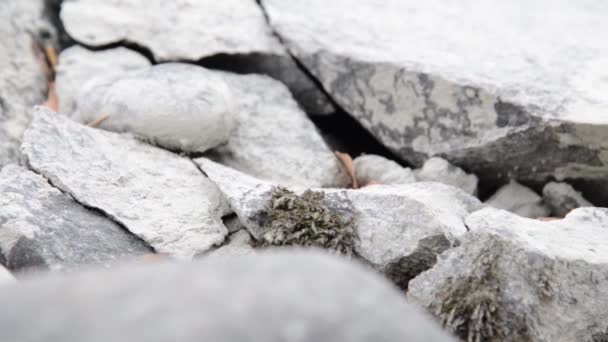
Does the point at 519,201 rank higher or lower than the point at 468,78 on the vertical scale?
lower

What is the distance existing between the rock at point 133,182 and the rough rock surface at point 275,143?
382 millimetres

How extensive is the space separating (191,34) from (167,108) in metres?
0.92

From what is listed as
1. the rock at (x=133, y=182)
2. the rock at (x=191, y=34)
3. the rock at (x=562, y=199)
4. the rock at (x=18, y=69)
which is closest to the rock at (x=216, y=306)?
the rock at (x=133, y=182)

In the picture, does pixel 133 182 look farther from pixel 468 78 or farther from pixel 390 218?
pixel 468 78

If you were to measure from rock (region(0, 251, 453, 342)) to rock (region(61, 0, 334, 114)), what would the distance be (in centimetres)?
261

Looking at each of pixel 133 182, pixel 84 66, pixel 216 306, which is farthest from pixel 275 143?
pixel 216 306

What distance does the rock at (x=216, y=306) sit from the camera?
3.51 feet

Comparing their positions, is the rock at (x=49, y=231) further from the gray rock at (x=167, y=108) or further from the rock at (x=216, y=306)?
the rock at (x=216, y=306)

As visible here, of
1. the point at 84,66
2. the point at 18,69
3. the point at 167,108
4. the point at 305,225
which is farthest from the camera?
the point at 84,66

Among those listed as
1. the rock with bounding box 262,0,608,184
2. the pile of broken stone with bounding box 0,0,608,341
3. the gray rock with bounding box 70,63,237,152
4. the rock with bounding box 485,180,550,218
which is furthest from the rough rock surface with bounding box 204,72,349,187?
the rock with bounding box 485,180,550,218

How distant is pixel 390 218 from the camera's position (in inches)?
98.2

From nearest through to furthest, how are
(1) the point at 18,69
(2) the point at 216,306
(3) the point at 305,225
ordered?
(2) the point at 216,306 < (3) the point at 305,225 < (1) the point at 18,69

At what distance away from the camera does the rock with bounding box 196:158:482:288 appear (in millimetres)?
2406

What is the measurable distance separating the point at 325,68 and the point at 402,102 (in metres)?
0.52
